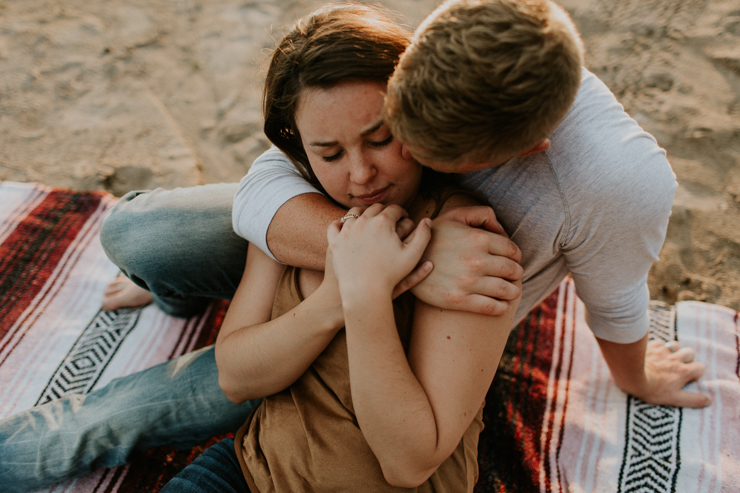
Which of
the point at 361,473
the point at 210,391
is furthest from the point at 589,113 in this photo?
the point at 210,391

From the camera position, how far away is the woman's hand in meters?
1.15

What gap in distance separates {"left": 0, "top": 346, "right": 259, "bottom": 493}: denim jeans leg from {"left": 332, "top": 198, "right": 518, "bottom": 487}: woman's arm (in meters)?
0.86

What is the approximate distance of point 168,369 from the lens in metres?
1.86

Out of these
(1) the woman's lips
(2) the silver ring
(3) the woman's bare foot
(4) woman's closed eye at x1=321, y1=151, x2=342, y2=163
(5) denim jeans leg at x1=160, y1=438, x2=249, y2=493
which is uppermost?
(4) woman's closed eye at x1=321, y1=151, x2=342, y2=163

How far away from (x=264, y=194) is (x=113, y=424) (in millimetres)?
1067

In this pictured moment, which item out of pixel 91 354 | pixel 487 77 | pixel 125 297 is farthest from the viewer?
pixel 125 297

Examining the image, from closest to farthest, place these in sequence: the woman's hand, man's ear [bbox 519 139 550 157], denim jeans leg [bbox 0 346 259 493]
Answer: man's ear [bbox 519 139 550 157] → the woman's hand → denim jeans leg [bbox 0 346 259 493]

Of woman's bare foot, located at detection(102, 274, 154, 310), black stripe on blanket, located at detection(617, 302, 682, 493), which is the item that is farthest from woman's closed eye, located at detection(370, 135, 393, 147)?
woman's bare foot, located at detection(102, 274, 154, 310)

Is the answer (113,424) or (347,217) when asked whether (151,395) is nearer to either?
(113,424)

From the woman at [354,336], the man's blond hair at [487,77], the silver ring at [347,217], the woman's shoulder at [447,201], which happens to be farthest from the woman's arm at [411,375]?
the man's blond hair at [487,77]

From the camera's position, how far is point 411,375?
3.74 ft

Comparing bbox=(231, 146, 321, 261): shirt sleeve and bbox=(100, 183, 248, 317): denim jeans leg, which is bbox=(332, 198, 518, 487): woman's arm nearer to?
bbox=(231, 146, 321, 261): shirt sleeve

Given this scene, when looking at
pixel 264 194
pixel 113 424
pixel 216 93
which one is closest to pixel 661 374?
pixel 264 194

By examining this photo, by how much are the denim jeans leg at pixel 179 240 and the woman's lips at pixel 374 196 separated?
76cm
